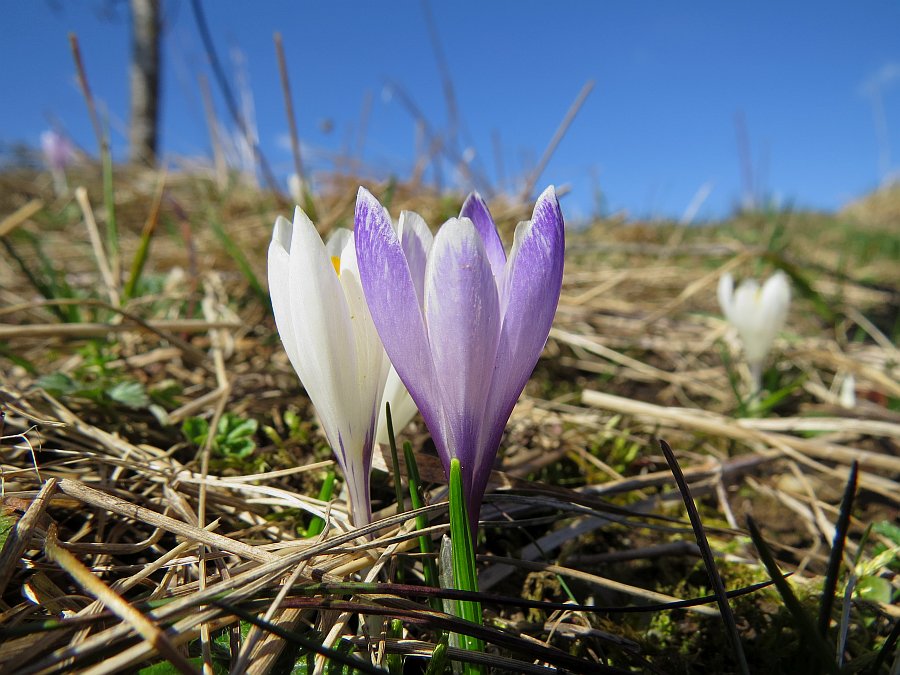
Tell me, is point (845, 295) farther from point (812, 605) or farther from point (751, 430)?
point (812, 605)

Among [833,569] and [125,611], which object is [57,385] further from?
[833,569]

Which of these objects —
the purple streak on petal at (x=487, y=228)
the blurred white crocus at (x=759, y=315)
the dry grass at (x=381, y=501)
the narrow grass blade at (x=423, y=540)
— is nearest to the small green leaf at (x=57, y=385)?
the dry grass at (x=381, y=501)

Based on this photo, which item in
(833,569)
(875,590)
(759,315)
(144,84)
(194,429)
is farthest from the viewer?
(144,84)

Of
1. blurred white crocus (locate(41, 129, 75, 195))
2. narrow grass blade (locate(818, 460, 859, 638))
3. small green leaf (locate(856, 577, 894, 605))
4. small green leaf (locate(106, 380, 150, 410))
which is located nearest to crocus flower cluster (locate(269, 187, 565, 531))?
narrow grass blade (locate(818, 460, 859, 638))

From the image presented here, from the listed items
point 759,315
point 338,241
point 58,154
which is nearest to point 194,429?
point 338,241

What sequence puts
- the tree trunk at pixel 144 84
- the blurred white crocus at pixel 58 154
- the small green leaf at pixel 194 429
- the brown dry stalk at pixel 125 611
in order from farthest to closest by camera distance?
the tree trunk at pixel 144 84 < the blurred white crocus at pixel 58 154 < the small green leaf at pixel 194 429 < the brown dry stalk at pixel 125 611

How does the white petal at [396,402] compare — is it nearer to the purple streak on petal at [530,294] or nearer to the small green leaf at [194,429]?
the purple streak on petal at [530,294]
